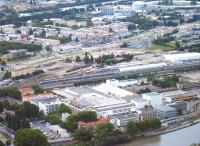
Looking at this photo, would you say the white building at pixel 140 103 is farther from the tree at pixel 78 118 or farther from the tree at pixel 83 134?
the tree at pixel 83 134

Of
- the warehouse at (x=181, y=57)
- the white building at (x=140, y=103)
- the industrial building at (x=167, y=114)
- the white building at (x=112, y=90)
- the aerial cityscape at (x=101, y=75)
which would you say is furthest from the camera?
the warehouse at (x=181, y=57)

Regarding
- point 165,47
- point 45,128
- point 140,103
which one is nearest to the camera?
point 45,128

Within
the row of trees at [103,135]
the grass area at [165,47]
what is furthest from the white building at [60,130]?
the grass area at [165,47]

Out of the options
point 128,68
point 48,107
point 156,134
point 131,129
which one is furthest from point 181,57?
point 131,129

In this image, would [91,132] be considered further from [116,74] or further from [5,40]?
[5,40]

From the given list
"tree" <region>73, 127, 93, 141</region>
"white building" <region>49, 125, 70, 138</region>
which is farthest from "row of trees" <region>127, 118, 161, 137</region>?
"white building" <region>49, 125, 70, 138</region>

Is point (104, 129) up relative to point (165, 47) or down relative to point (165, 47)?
down

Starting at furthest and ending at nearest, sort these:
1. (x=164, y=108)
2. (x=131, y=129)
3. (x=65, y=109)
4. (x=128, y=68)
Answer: (x=128, y=68) → (x=65, y=109) → (x=164, y=108) → (x=131, y=129)

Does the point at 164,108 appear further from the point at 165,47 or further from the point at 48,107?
the point at 165,47
